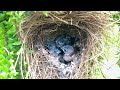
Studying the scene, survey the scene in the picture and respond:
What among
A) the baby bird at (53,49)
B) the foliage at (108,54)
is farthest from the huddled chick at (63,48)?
the foliage at (108,54)

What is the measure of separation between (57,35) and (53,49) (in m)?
0.08

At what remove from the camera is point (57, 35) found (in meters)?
1.70

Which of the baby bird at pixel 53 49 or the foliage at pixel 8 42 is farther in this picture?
the baby bird at pixel 53 49

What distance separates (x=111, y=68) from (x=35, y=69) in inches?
14.8

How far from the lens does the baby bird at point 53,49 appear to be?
1677 millimetres

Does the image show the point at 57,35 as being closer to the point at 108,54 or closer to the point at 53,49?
the point at 53,49

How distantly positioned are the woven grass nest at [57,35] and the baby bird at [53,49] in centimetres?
2

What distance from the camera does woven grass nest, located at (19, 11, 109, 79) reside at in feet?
4.88

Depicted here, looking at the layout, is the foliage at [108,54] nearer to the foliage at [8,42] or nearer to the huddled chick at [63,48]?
the huddled chick at [63,48]

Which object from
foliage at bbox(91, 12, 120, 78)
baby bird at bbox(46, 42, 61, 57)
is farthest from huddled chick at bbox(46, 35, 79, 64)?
foliage at bbox(91, 12, 120, 78)
